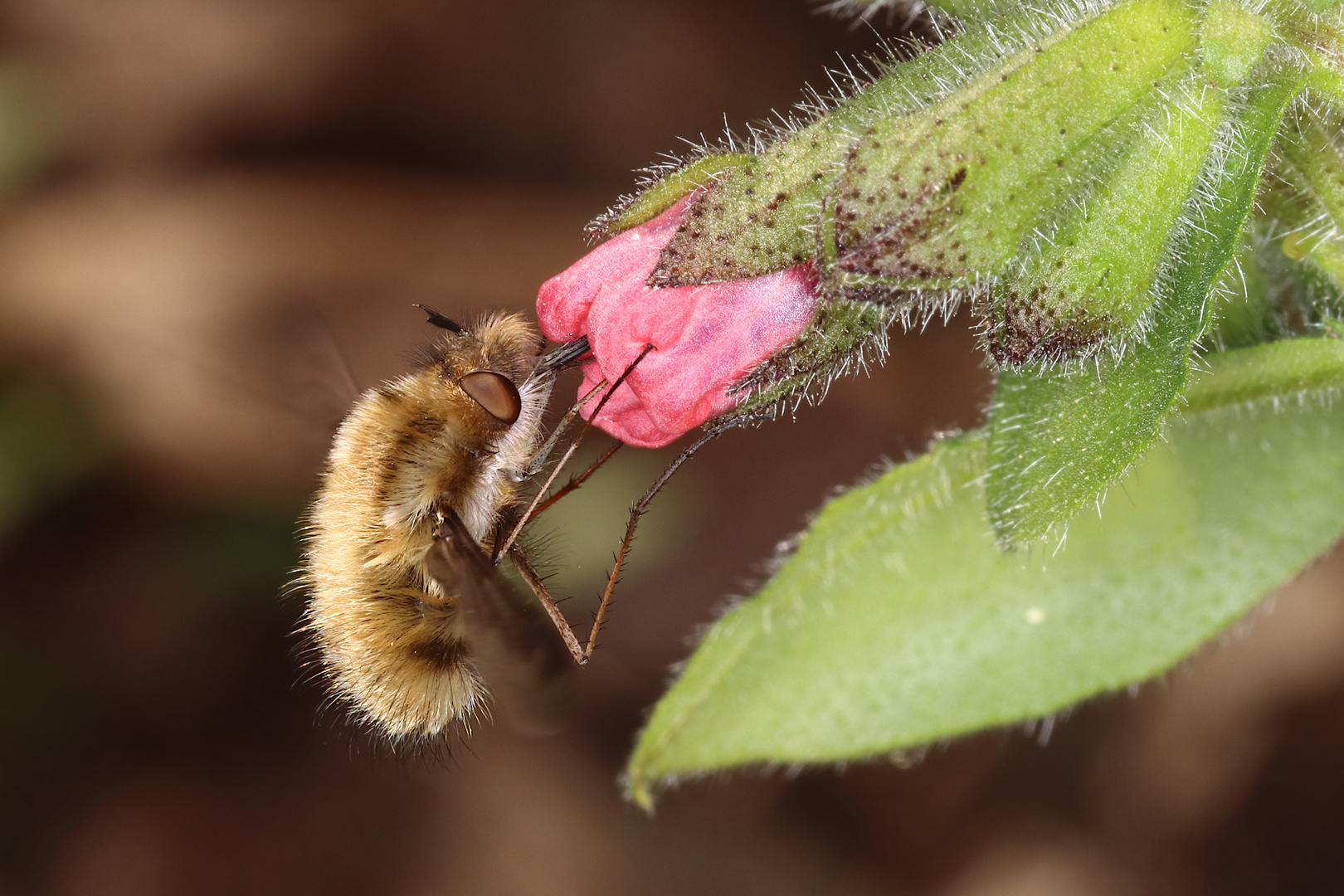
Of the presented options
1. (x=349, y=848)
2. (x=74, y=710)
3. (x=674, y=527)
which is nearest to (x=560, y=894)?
(x=349, y=848)

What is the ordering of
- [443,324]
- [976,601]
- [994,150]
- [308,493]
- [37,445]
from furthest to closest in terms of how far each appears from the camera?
[37,445]
[308,493]
[976,601]
[443,324]
[994,150]

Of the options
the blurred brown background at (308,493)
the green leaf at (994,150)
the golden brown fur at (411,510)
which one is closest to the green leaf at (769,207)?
the green leaf at (994,150)

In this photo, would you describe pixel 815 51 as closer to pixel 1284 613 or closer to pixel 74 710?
pixel 1284 613

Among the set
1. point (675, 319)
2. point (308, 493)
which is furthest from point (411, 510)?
point (308, 493)

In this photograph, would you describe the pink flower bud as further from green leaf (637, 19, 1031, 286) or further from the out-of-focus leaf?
the out-of-focus leaf

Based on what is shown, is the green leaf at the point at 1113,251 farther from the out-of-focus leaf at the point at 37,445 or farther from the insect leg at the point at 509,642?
the out-of-focus leaf at the point at 37,445

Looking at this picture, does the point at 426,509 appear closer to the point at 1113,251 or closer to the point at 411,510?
the point at 411,510

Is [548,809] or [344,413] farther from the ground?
[344,413]
